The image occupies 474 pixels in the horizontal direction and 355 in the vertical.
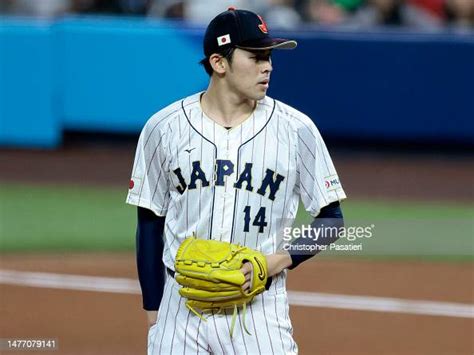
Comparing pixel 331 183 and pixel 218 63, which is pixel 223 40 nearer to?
pixel 218 63

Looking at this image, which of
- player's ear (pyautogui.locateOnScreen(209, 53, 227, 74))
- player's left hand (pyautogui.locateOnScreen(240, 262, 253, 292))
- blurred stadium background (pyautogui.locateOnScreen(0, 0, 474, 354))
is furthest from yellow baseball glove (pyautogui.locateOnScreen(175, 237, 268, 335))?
blurred stadium background (pyautogui.locateOnScreen(0, 0, 474, 354))

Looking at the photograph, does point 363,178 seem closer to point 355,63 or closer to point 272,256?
point 355,63

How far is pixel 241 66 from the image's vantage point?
13.7 feet

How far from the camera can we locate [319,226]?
166 inches

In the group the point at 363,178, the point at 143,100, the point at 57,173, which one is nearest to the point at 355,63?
the point at 363,178

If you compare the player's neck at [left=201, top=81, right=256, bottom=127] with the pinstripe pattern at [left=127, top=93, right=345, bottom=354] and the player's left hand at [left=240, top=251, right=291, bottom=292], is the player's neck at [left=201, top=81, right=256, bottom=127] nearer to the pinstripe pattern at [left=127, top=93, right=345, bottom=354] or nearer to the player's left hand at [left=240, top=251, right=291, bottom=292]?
the pinstripe pattern at [left=127, top=93, right=345, bottom=354]

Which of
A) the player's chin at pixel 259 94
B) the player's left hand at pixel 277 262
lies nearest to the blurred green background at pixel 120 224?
the player's left hand at pixel 277 262

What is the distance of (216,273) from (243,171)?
1.49ft

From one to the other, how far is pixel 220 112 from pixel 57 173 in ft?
27.2

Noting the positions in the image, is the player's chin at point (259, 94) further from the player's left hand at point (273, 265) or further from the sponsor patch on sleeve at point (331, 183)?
the player's left hand at point (273, 265)

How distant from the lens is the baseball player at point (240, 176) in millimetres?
4168

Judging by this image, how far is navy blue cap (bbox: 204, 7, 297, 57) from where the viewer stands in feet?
13.6

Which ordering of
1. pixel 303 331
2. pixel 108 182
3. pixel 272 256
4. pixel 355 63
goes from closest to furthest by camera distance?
pixel 272 256, pixel 303 331, pixel 108 182, pixel 355 63

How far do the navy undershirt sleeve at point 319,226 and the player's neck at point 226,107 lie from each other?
50 cm
